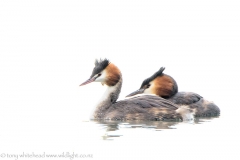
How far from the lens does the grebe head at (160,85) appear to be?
14414 millimetres

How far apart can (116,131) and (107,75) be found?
5.93 ft

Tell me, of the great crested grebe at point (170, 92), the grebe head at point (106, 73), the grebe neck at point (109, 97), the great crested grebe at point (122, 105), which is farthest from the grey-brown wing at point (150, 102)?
the great crested grebe at point (170, 92)

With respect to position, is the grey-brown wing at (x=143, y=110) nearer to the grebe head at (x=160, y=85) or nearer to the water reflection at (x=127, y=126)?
the water reflection at (x=127, y=126)

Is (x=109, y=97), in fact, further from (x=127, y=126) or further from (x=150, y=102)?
(x=127, y=126)

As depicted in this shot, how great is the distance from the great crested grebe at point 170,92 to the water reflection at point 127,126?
1350 millimetres

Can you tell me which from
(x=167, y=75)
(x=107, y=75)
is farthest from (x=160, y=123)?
(x=167, y=75)

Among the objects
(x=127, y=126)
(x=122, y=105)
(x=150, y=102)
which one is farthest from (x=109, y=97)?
(x=127, y=126)

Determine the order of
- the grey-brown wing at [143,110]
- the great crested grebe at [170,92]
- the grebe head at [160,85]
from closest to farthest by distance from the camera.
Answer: the grey-brown wing at [143,110] → the great crested grebe at [170,92] → the grebe head at [160,85]

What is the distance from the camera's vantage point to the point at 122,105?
12.9m

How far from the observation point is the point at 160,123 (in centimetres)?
1236

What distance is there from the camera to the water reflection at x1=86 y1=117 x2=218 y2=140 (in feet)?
37.2

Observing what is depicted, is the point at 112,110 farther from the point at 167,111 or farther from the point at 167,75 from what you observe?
the point at 167,75

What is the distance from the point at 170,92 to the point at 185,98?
1.07 feet

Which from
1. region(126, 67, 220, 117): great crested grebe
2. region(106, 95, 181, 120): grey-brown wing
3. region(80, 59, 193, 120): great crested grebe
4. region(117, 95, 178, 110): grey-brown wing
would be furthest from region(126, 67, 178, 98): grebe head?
region(106, 95, 181, 120): grey-brown wing
